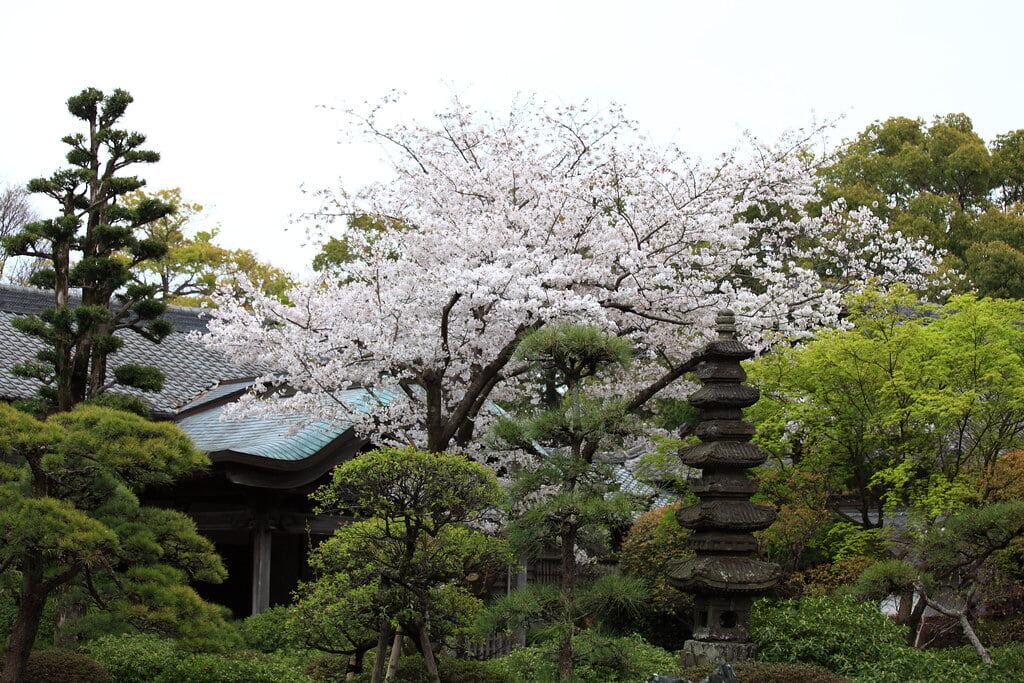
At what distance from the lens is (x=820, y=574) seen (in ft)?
39.5

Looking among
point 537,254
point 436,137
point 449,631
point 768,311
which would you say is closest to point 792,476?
point 768,311

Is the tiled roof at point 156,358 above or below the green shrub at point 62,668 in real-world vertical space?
above

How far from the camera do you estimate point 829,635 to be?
10.1m

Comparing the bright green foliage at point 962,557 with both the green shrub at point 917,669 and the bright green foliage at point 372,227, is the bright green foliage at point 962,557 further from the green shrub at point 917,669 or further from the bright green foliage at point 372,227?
the bright green foliage at point 372,227

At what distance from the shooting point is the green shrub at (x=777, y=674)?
8.88 m

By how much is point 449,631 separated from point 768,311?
5.99m

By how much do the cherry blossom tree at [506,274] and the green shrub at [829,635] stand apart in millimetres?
3135

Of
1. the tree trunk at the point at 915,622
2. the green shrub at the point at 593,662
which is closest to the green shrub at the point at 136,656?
the green shrub at the point at 593,662

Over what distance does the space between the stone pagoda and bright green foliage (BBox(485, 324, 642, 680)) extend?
1600mm

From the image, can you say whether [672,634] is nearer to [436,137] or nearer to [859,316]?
[859,316]

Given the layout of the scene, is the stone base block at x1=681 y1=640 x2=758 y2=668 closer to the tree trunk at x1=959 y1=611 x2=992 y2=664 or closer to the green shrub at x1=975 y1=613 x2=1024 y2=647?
the tree trunk at x1=959 y1=611 x2=992 y2=664

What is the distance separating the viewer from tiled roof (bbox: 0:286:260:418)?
15258 millimetres

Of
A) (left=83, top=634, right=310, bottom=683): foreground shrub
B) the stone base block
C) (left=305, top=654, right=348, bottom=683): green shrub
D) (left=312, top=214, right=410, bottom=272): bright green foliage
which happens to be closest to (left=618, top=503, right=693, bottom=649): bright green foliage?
the stone base block

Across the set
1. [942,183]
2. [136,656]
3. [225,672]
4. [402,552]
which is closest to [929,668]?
[402,552]
